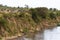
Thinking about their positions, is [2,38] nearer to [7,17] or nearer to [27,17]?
[7,17]

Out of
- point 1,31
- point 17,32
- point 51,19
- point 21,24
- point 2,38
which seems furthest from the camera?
point 51,19

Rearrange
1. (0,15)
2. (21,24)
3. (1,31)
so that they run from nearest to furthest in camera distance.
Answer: (1,31) < (0,15) < (21,24)

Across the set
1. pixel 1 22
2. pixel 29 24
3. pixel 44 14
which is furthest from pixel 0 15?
pixel 44 14

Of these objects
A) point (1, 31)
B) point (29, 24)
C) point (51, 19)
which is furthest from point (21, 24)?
point (51, 19)

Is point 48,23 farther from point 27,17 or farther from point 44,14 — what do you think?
point 27,17

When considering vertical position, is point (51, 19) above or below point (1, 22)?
below

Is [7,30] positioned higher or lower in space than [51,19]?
higher

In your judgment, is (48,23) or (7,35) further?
(48,23)

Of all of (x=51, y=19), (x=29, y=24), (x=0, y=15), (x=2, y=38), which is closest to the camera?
(x=2, y=38)

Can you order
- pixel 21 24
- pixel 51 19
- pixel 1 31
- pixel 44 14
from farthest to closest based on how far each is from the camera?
pixel 51 19 → pixel 44 14 → pixel 21 24 → pixel 1 31
